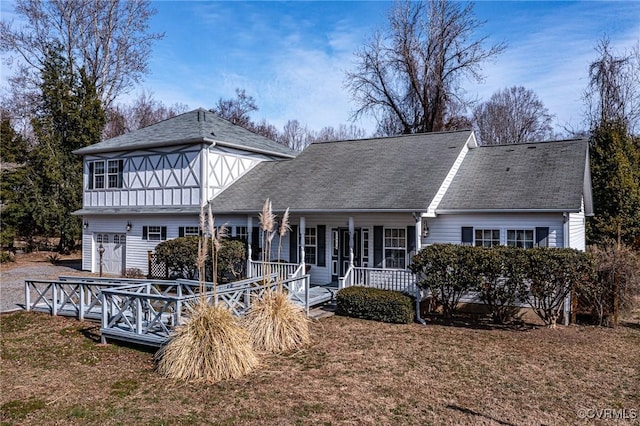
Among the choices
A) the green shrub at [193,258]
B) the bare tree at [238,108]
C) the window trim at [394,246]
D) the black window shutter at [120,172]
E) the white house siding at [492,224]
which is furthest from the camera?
the bare tree at [238,108]

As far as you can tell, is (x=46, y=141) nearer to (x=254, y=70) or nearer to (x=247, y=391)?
(x=254, y=70)

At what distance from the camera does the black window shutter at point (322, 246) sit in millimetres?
15891

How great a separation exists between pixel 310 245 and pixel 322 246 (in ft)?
1.57

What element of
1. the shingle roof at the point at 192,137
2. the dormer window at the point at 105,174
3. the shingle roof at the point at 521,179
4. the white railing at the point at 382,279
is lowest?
the white railing at the point at 382,279

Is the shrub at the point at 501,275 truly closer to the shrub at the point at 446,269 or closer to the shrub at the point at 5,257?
the shrub at the point at 446,269

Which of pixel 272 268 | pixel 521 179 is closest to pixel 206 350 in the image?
pixel 272 268

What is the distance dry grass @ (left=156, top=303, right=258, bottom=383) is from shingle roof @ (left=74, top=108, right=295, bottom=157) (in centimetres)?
1200

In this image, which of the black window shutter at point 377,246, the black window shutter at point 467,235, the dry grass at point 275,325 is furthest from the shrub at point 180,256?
the black window shutter at point 467,235

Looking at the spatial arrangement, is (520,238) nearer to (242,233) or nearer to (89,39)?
(242,233)

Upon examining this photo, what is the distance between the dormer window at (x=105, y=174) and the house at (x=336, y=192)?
68 mm

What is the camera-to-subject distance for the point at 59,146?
27141 mm

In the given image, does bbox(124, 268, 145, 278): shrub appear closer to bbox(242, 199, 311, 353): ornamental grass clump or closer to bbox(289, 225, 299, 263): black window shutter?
bbox(289, 225, 299, 263): black window shutter

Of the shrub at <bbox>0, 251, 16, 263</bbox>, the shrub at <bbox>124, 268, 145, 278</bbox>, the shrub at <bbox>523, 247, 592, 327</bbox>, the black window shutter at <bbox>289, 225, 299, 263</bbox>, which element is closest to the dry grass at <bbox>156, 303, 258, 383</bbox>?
the shrub at <bbox>523, 247, 592, 327</bbox>

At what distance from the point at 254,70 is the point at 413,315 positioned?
17528 mm
